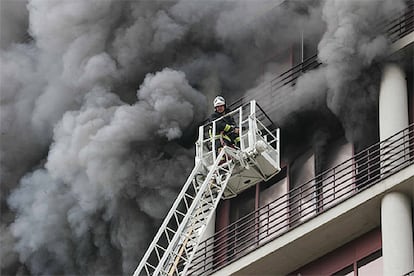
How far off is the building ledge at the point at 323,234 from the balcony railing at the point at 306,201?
0.46 ft

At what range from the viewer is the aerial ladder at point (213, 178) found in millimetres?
29702

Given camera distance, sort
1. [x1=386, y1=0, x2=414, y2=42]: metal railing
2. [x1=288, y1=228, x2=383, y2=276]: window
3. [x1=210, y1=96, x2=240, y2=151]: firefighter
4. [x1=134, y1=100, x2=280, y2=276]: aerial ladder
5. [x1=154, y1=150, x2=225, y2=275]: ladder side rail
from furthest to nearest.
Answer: [x1=386, y1=0, x2=414, y2=42]: metal railing, [x1=210, y1=96, x2=240, y2=151]: firefighter, [x1=134, y1=100, x2=280, y2=276]: aerial ladder, [x1=154, y1=150, x2=225, y2=275]: ladder side rail, [x1=288, y1=228, x2=383, y2=276]: window

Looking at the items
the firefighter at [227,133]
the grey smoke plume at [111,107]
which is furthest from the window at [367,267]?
the grey smoke plume at [111,107]

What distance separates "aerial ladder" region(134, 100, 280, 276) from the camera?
29702 mm

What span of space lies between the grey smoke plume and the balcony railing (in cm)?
218

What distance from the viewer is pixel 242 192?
32375 mm

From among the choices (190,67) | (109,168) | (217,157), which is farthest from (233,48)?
(217,157)

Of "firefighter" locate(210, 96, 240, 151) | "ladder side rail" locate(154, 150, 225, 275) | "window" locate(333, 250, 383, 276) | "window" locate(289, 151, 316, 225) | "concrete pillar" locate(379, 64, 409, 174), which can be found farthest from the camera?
"firefighter" locate(210, 96, 240, 151)

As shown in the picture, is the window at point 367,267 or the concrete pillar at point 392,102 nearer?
the window at point 367,267

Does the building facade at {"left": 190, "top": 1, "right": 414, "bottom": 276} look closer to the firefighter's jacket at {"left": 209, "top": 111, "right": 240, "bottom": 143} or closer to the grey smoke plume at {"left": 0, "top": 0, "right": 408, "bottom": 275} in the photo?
the firefighter's jacket at {"left": 209, "top": 111, "right": 240, "bottom": 143}

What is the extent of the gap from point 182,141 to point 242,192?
3859 mm

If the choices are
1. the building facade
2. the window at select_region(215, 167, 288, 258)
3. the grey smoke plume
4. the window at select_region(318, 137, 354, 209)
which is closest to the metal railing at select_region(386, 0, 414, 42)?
the building facade

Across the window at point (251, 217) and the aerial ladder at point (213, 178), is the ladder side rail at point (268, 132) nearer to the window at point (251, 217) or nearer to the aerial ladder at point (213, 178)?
the aerial ladder at point (213, 178)

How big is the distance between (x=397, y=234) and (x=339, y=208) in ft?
4.62
